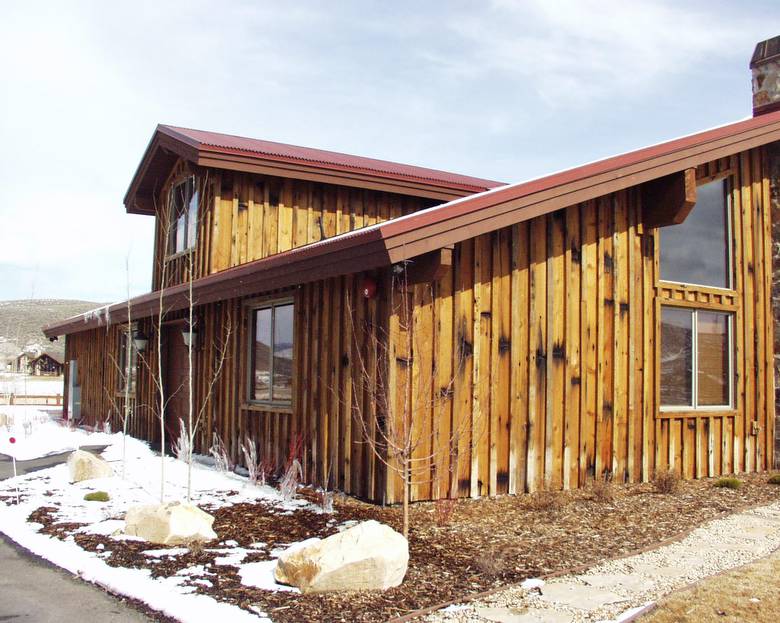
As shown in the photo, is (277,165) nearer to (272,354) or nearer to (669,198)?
(272,354)

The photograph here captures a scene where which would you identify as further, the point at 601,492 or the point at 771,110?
the point at 771,110

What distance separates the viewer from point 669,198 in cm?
857

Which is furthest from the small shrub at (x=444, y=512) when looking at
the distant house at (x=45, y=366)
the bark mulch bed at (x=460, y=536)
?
the distant house at (x=45, y=366)

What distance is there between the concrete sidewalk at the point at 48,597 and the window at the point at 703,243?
709cm

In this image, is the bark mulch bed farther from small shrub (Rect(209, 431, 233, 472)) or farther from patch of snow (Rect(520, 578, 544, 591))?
small shrub (Rect(209, 431, 233, 472))

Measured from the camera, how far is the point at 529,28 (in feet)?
38.0

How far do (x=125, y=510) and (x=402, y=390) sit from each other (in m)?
2.85

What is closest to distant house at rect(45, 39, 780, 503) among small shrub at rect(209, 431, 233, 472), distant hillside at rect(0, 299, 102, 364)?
small shrub at rect(209, 431, 233, 472)

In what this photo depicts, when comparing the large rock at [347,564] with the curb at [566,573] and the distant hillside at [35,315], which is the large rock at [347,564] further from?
the distant hillside at [35,315]

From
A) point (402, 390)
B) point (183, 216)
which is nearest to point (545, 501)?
point (402, 390)

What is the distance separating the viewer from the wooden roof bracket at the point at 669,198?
8426 mm

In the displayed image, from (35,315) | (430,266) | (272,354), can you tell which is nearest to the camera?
(430,266)

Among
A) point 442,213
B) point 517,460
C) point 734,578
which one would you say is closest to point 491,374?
point 517,460

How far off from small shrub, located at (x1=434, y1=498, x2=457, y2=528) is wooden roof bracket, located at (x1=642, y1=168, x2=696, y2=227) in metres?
4.34
